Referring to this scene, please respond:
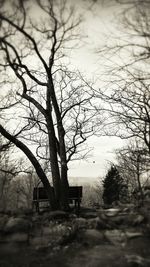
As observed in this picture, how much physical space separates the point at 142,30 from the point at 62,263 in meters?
5.39

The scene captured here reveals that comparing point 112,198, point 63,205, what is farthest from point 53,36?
point 112,198

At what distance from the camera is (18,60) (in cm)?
1142

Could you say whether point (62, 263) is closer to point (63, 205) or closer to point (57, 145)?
point (63, 205)

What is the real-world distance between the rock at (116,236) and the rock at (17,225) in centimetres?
220

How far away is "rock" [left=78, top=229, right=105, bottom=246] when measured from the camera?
6802 millimetres

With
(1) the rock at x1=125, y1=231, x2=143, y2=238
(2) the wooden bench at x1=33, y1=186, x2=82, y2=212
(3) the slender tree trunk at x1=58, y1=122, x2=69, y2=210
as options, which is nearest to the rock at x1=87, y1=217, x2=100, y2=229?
(1) the rock at x1=125, y1=231, x2=143, y2=238

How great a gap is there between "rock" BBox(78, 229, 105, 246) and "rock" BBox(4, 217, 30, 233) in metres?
1.60

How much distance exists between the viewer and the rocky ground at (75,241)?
5.64 m

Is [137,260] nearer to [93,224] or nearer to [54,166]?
[93,224]

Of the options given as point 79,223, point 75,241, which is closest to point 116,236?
point 75,241

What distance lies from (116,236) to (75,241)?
1.07 meters

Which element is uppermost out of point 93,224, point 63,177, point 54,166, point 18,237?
point 54,166

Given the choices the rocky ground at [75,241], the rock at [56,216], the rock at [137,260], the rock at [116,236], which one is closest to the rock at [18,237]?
the rocky ground at [75,241]

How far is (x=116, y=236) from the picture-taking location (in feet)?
23.5
